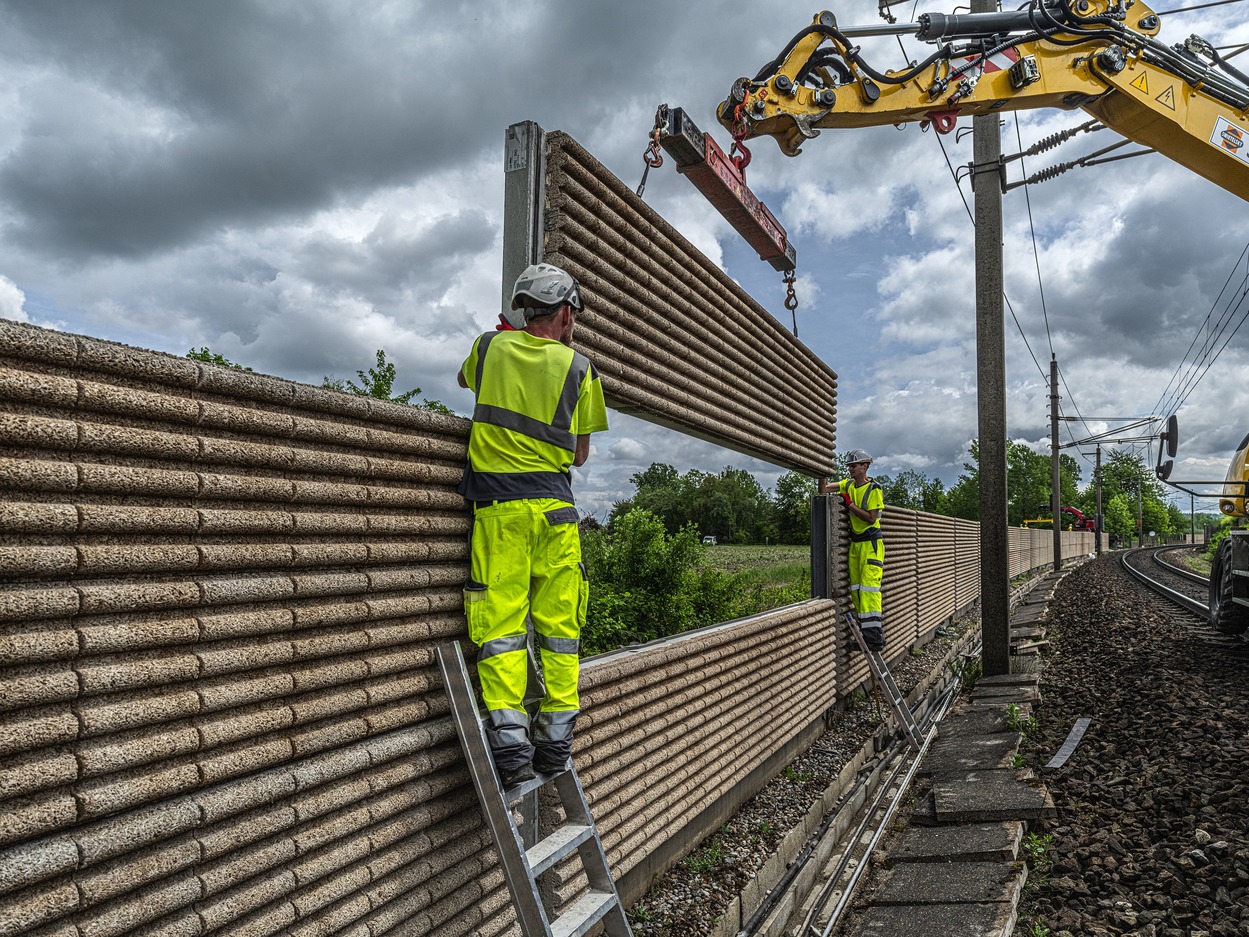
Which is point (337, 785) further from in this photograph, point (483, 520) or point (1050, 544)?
point (1050, 544)

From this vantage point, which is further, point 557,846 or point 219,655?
point 557,846

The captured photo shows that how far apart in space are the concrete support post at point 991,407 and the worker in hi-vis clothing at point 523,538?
897cm

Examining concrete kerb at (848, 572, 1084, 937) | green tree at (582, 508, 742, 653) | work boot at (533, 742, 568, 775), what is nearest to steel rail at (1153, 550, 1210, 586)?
green tree at (582, 508, 742, 653)

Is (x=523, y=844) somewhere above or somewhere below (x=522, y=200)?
below

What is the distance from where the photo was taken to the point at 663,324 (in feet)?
16.0

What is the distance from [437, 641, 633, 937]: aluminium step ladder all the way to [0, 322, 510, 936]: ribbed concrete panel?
10 cm

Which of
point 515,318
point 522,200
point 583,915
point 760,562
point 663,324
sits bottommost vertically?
point 583,915

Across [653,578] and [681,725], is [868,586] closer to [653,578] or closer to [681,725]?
[653,578]

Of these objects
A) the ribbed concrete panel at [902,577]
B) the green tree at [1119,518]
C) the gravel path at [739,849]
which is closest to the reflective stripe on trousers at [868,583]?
the gravel path at [739,849]

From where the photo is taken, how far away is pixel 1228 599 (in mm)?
11672

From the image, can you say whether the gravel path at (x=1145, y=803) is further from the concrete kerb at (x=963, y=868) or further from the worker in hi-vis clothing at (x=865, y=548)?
the worker in hi-vis clothing at (x=865, y=548)

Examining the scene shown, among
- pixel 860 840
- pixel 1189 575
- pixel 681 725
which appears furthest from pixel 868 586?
pixel 1189 575

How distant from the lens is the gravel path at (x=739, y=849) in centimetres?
428

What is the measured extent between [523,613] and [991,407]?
9446 mm
